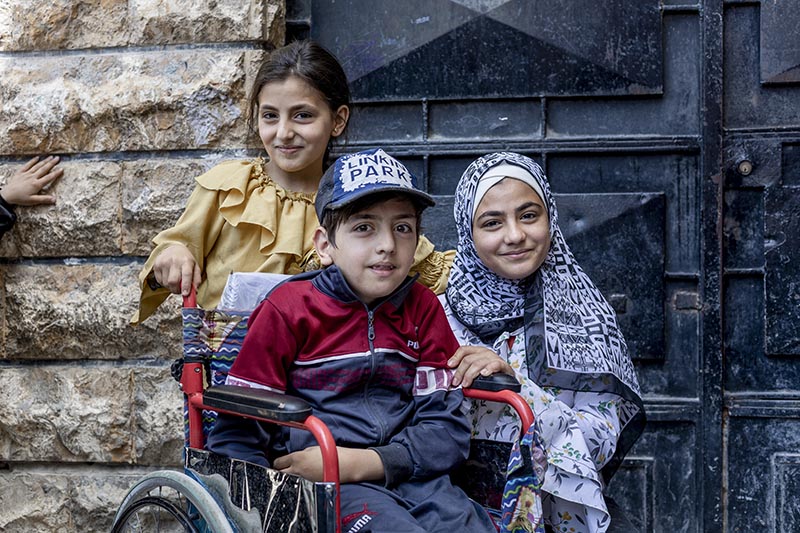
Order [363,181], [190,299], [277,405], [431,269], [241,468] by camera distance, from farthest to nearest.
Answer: [431,269]
[190,299]
[363,181]
[241,468]
[277,405]

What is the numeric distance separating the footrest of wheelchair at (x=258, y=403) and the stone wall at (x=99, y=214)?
147 centimetres

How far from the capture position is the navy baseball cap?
7.84 feet

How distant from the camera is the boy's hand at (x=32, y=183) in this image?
3.76 m

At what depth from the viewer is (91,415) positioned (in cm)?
374

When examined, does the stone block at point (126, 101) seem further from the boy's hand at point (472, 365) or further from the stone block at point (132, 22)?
the boy's hand at point (472, 365)

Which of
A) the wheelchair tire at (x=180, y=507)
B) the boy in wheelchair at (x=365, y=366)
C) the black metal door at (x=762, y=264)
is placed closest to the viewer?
the wheelchair tire at (x=180, y=507)

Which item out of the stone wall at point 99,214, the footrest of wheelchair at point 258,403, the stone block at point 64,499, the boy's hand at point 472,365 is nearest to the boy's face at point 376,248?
the boy's hand at point 472,365

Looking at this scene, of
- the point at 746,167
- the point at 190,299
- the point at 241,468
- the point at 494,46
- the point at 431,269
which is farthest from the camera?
the point at 494,46

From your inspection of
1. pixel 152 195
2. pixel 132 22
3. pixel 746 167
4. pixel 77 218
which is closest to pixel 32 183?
pixel 77 218

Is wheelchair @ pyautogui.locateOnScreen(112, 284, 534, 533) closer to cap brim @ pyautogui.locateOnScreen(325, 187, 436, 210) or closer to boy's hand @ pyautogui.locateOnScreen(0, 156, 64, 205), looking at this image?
cap brim @ pyautogui.locateOnScreen(325, 187, 436, 210)

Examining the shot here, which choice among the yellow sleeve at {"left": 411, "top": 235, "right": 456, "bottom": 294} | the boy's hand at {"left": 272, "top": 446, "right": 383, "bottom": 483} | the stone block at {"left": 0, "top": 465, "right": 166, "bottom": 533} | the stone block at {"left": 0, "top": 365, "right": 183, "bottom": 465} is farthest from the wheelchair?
the stone block at {"left": 0, "top": 465, "right": 166, "bottom": 533}

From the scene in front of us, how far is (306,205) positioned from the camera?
3.00 meters

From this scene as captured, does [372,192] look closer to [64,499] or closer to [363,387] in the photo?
[363,387]

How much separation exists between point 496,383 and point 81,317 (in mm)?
1970
